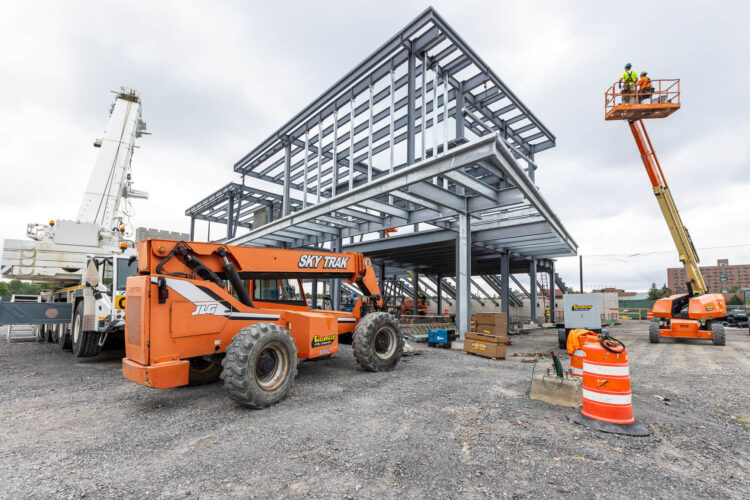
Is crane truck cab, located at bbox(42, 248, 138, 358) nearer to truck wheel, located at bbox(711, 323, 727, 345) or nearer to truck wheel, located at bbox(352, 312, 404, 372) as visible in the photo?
truck wheel, located at bbox(352, 312, 404, 372)

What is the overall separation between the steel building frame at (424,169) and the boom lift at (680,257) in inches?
121

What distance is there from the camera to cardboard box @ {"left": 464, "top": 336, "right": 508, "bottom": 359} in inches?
364

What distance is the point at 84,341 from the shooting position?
25.9 ft

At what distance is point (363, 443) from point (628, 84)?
48.1ft

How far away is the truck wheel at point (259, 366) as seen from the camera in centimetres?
454

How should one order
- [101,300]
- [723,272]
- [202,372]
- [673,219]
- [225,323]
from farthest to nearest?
[723,272] < [673,219] < [101,300] < [202,372] < [225,323]

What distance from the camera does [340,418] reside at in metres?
4.45

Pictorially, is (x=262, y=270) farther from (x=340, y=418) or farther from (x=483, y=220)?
(x=483, y=220)

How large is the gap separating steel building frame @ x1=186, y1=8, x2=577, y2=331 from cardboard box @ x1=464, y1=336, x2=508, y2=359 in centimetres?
124

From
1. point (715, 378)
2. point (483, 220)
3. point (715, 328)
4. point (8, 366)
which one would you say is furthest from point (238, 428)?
point (715, 328)

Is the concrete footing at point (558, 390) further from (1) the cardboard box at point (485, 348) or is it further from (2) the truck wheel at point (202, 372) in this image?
(2) the truck wheel at point (202, 372)

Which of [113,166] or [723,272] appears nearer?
[113,166]

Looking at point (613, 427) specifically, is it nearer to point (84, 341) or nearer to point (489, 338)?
point (489, 338)

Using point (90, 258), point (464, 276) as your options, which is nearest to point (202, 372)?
point (90, 258)
